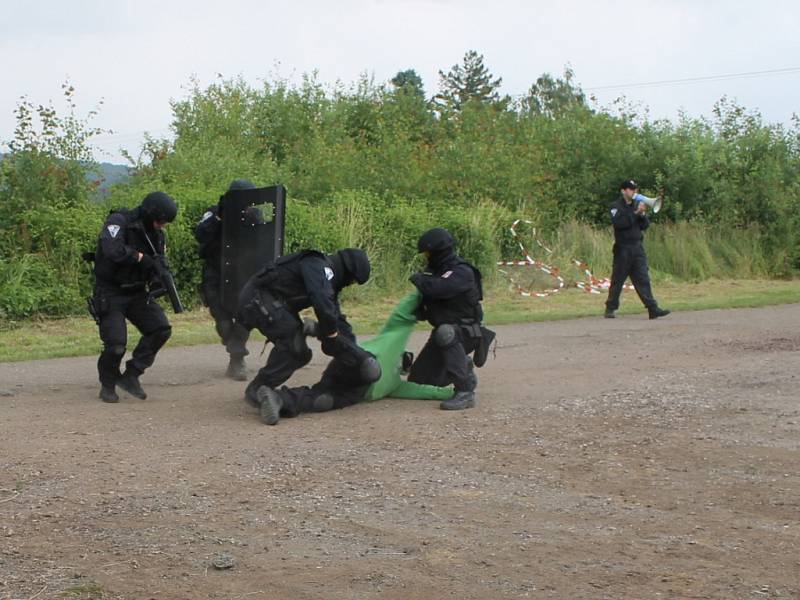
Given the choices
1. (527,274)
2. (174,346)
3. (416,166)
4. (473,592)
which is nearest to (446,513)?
(473,592)

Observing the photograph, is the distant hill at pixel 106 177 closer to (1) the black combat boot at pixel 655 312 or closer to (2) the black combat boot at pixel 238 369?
(2) the black combat boot at pixel 238 369

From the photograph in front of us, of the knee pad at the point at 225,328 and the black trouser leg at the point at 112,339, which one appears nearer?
the black trouser leg at the point at 112,339

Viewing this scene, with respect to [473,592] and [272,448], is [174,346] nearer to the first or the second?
[272,448]

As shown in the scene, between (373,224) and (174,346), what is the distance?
21.9 feet

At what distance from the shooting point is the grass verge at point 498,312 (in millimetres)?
13820

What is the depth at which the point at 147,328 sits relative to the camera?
9.94 meters

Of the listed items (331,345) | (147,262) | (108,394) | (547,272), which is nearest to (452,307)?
(331,345)

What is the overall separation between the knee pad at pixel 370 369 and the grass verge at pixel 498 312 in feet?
16.1

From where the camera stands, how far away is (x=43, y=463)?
7.45m

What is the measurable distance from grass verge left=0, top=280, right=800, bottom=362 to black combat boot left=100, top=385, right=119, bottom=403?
3.12m

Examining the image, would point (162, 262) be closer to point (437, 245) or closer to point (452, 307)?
point (437, 245)

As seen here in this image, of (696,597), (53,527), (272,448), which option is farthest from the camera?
(272,448)

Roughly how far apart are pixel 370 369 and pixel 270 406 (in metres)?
0.84

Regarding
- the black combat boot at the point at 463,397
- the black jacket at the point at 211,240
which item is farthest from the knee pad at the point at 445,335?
the black jacket at the point at 211,240
